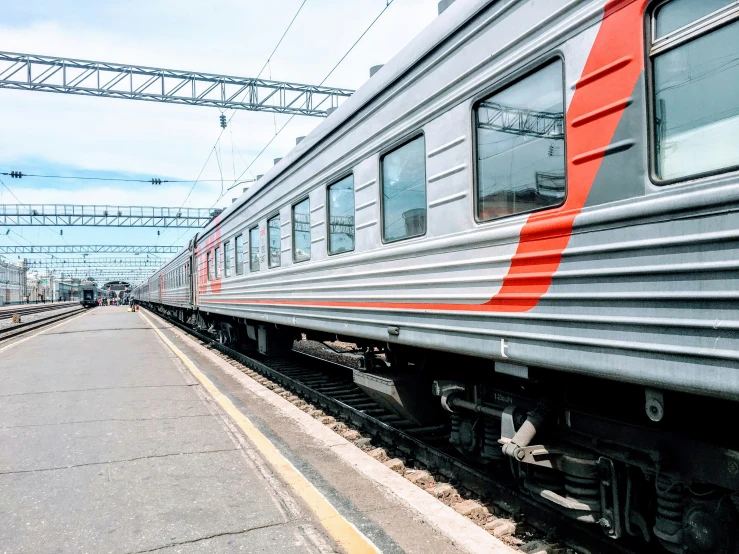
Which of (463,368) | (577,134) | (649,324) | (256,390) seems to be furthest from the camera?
(256,390)

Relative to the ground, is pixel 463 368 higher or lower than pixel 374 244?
lower

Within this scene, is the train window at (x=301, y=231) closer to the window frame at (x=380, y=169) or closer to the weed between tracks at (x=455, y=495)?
the window frame at (x=380, y=169)

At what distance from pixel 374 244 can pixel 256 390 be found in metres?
4.14

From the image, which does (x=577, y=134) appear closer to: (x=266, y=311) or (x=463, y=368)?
(x=463, y=368)

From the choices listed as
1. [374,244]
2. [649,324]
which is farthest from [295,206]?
[649,324]

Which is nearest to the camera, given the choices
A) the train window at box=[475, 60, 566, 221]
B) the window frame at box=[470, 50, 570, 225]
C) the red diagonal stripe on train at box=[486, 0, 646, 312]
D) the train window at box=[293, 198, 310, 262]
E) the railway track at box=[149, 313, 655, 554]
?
the red diagonal stripe on train at box=[486, 0, 646, 312]

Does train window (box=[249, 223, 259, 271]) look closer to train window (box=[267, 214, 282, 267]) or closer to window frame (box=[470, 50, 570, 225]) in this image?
train window (box=[267, 214, 282, 267])

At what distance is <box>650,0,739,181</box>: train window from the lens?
215cm

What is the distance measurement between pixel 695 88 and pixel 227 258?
10241 mm

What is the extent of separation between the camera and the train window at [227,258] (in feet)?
37.3

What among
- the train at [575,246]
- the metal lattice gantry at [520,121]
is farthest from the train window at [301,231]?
the metal lattice gantry at [520,121]

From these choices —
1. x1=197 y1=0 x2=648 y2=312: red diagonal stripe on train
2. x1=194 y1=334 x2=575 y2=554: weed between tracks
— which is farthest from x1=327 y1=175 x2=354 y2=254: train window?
x1=197 y1=0 x2=648 y2=312: red diagonal stripe on train

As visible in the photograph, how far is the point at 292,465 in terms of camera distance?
185 inches

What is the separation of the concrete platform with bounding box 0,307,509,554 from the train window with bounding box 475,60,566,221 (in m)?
1.93
